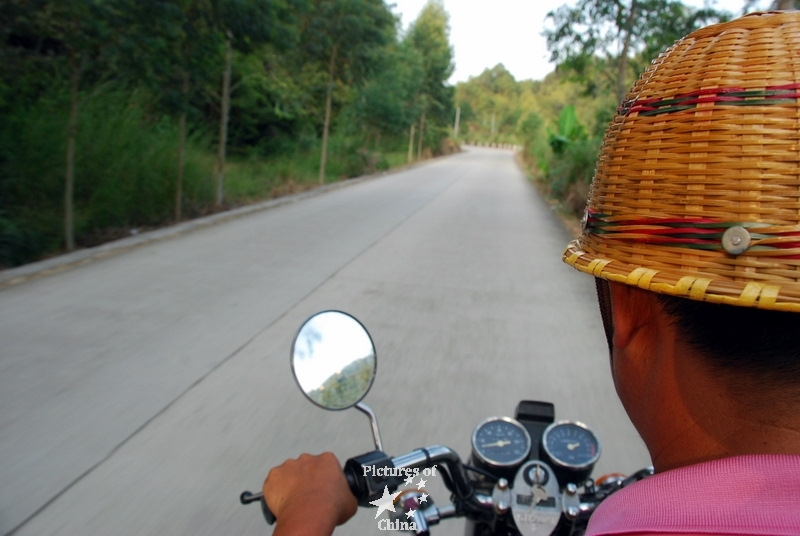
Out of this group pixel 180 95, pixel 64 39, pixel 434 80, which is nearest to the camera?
pixel 64 39

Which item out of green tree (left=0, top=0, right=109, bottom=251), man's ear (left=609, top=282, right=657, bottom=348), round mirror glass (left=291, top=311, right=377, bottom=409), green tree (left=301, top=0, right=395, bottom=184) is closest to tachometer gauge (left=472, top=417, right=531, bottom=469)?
round mirror glass (left=291, top=311, right=377, bottom=409)

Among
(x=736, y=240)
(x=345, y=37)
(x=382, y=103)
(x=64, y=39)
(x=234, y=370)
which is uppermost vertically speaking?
(x=345, y=37)

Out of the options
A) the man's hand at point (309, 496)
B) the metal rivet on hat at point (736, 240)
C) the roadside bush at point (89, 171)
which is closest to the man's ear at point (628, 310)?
the metal rivet on hat at point (736, 240)

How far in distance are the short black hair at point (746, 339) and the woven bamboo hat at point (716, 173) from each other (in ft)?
0.18

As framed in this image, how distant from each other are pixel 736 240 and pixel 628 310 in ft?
0.74

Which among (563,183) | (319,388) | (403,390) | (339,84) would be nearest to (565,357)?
(403,390)

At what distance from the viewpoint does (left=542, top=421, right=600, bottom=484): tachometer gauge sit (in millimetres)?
1659

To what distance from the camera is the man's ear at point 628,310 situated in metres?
1.02

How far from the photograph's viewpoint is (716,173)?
90 centimetres

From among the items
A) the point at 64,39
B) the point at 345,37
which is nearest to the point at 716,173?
the point at 64,39

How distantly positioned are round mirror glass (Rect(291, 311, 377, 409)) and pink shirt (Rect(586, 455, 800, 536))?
912mm

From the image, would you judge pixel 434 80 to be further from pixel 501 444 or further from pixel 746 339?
pixel 746 339

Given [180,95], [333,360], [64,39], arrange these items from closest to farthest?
[333,360]
[64,39]
[180,95]

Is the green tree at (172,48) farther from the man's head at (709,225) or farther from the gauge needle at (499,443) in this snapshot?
the man's head at (709,225)
